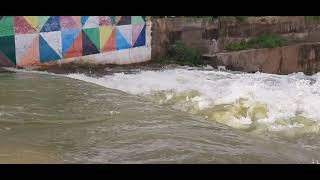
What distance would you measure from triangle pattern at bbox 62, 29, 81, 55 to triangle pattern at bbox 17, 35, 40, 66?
2.26 feet

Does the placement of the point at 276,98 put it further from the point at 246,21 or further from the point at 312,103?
the point at 246,21

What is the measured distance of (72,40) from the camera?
1073 centimetres

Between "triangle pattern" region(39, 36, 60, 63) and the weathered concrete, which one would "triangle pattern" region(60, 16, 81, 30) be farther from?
the weathered concrete

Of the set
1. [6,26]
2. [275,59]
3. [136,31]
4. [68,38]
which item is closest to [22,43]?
[6,26]

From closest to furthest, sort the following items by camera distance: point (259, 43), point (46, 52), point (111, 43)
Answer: point (46, 52) < point (111, 43) < point (259, 43)

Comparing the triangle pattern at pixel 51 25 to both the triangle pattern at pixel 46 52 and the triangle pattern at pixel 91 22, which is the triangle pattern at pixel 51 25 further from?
the triangle pattern at pixel 91 22

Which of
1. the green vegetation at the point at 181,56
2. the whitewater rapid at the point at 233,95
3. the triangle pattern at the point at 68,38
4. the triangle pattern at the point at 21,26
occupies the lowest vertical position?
the whitewater rapid at the point at 233,95

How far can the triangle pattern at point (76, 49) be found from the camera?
10.7 m

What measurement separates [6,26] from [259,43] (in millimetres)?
7370

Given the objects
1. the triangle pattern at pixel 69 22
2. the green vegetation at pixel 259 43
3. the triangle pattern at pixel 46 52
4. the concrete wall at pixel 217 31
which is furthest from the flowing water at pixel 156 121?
the green vegetation at pixel 259 43

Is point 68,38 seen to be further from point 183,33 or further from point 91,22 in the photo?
point 183,33

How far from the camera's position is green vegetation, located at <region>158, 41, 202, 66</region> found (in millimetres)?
12562

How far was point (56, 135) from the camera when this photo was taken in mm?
4852
